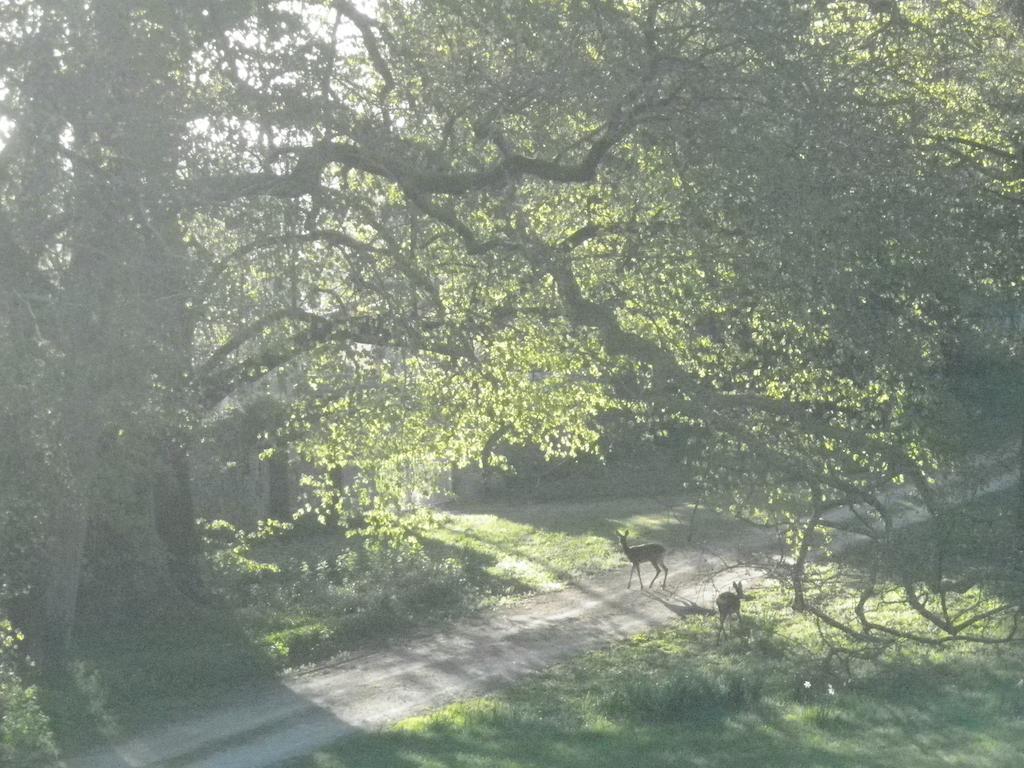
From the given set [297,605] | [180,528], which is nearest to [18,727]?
[180,528]

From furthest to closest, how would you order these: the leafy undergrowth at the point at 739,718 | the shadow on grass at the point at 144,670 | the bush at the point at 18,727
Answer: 1. the shadow on grass at the point at 144,670
2. the bush at the point at 18,727
3. the leafy undergrowth at the point at 739,718

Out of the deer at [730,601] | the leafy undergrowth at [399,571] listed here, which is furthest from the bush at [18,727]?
the deer at [730,601]

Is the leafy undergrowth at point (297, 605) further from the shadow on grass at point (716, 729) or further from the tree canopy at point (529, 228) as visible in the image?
the shadow on grass at point (716, 729)

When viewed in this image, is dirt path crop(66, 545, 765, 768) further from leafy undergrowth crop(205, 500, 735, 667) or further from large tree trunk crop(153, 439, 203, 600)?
large tree trunk crop(153, 439, 203, 600)

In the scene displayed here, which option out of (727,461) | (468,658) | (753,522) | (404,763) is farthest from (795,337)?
(468,658)

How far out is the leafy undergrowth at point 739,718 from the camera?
10.0 metres

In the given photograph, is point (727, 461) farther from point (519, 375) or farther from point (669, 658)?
point (669, 658)

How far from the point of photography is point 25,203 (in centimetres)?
874

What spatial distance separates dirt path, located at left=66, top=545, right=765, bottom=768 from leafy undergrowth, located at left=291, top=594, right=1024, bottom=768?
1.95 ft

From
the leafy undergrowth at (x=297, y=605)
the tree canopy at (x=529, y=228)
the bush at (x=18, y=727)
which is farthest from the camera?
the leafy undergrowth at (x=297, y=605)

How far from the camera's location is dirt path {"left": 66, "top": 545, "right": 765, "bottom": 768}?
1159cm

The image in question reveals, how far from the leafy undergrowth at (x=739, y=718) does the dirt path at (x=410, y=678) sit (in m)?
0.59

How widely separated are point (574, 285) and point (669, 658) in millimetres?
5747

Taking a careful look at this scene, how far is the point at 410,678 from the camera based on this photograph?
1460cm
